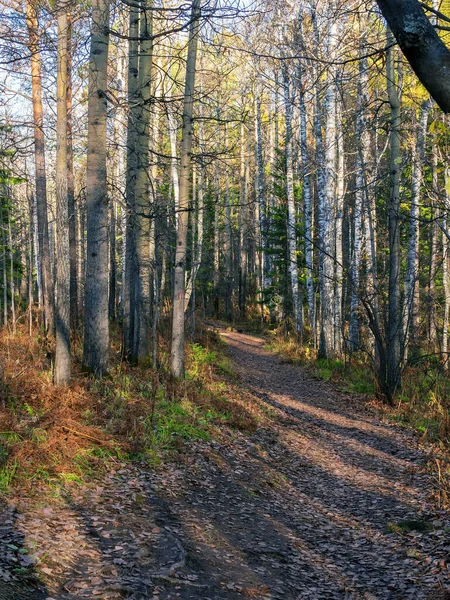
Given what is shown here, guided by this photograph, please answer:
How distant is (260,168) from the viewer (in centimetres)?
2659

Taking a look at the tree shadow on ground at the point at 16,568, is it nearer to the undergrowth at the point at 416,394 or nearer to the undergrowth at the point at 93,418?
the undergrowth at the point at 93,418

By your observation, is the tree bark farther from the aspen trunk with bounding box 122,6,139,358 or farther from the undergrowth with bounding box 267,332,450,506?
the aspen trunk with bounding box 122,6,139,358

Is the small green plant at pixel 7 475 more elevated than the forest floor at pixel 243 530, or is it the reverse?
the small green plant at pixel 7 475

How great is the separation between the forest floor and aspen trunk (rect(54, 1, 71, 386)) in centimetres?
203

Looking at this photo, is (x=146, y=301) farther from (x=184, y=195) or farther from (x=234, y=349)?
(x=234, y=349)

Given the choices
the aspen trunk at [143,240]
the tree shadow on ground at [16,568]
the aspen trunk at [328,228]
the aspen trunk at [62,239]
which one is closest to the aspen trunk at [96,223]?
the aspen trunk at [62,239]

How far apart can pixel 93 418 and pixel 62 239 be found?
334cm

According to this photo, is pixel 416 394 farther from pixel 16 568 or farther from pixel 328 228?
pixel 16 568

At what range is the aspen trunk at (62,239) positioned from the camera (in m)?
7.30

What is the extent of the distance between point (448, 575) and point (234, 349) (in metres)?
15.2

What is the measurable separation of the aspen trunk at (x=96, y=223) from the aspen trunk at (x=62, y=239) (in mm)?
431

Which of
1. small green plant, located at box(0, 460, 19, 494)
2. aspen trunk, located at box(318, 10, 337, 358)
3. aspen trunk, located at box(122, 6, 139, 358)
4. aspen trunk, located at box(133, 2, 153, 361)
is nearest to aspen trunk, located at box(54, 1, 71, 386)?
aspen trunk, located at box(122, 6, 139, 358)

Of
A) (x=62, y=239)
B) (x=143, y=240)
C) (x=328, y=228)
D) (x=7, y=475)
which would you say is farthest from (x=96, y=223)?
(x=328, y=228)

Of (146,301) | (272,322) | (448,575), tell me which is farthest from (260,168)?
(448,575)
